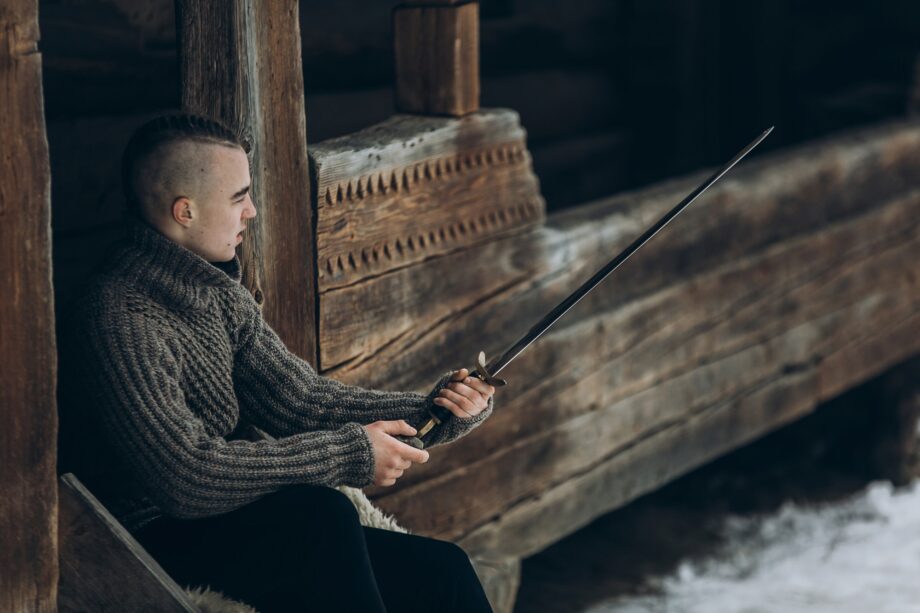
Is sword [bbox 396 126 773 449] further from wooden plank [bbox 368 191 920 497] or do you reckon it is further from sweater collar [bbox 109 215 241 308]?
wooden plank [bbox 368 191 920 497]

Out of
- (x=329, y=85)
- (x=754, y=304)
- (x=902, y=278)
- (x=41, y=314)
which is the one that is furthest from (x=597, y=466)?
(x=41, y=314)

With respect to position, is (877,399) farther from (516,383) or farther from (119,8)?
(119,8)

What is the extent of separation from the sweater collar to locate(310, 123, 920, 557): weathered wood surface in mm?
643

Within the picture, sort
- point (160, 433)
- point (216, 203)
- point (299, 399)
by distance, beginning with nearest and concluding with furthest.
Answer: point (160, 433), point (216, 203), point (299, 399)

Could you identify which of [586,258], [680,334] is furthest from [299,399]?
[680,334]

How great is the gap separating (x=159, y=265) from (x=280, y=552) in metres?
0.48

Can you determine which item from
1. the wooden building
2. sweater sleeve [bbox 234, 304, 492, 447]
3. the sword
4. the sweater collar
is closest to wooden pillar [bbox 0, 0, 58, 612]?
the wooden building

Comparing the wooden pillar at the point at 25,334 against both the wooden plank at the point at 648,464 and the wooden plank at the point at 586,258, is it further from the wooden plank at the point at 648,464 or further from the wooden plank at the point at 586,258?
the wooden plank at the point at 648,464

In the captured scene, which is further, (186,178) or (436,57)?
(436,57)

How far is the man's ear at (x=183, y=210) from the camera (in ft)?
6.79

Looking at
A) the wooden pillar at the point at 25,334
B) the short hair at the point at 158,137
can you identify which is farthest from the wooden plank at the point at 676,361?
the short hair at the point at 158,137

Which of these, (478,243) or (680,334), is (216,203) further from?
(680,334)

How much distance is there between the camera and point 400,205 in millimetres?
2861

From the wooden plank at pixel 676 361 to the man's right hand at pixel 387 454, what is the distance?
2.76 feet
